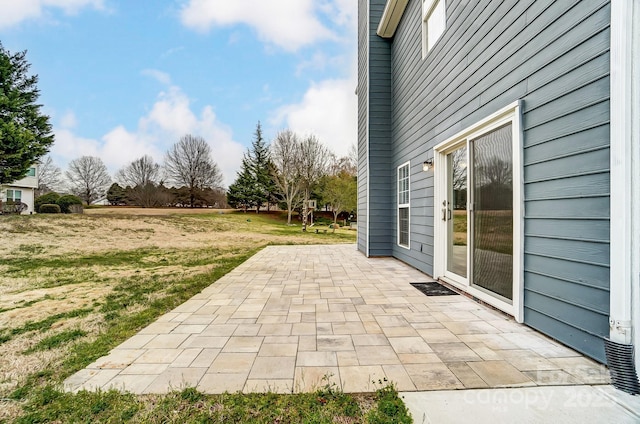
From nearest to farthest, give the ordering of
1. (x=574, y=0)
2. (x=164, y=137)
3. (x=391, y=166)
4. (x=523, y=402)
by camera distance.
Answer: (x=523, y=402), (x=574, y=0), (x=391, y=166), (x=164, y=137)

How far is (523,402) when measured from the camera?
4.72ft

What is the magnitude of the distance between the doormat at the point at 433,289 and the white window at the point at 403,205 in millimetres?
1526

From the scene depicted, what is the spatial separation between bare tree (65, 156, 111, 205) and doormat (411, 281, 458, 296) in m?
32.7

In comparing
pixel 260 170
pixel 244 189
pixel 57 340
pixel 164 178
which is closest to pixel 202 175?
pixel 164 178

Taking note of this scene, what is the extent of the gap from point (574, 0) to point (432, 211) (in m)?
2.73

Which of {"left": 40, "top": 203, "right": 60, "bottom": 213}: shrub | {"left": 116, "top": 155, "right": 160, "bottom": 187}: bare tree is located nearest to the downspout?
{"left": 40, "top": 203, "right": 60, "bottom": 213}: shrub

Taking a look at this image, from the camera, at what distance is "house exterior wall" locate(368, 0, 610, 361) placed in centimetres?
176

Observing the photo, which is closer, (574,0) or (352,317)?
(574,0)

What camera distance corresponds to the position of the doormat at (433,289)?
347 cm

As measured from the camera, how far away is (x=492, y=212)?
9.40ft

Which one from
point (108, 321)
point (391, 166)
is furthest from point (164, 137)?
point (108, 321)

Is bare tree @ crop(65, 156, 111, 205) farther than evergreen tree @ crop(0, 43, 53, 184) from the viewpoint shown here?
Yes

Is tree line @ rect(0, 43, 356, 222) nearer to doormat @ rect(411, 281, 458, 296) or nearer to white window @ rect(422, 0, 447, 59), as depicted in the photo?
white window @ rect(422, 0, 447, 59)

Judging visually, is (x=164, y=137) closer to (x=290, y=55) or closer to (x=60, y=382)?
(x=290, y=55)
